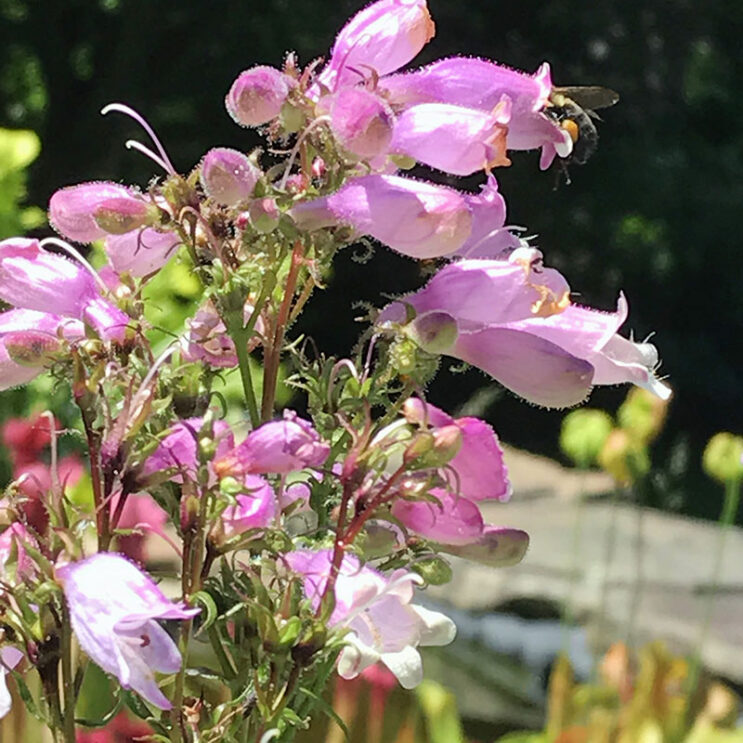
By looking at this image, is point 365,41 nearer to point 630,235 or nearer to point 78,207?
point 78,207

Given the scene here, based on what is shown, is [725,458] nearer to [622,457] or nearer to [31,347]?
[622,457]

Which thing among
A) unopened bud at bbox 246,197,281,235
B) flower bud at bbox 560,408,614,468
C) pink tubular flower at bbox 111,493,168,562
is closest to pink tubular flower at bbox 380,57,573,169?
unopened bud at bbox 246,197,281,235

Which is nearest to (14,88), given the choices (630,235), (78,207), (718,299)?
(630,235)

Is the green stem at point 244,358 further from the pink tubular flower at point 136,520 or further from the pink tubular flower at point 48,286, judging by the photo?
the pink tubular flower at point 136,520

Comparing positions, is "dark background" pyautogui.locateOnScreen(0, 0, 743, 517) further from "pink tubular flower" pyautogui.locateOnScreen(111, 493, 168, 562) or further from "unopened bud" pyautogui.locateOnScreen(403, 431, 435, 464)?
"unopened bud" pyautogui.locateOnScreen(403, 431, 435, 464)

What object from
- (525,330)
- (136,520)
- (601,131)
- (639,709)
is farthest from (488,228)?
(601,131)
